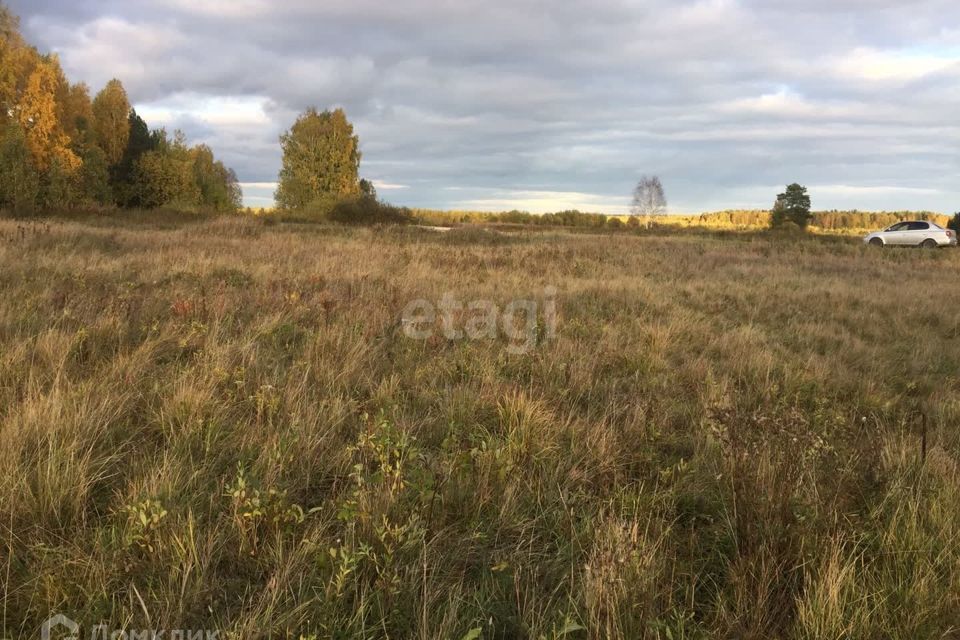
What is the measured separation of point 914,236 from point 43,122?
4421 centimetres

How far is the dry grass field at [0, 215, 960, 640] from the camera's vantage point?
6.03 feet

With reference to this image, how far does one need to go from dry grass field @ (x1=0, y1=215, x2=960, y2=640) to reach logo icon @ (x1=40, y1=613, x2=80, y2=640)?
0.05m

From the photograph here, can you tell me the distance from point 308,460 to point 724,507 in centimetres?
208

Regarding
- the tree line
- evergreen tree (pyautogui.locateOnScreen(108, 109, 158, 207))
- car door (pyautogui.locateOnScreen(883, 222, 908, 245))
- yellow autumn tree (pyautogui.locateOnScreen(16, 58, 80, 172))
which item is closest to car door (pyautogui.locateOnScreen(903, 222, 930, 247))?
car door (pyautogui.locateOnScreen(883, 222, 908, 245))

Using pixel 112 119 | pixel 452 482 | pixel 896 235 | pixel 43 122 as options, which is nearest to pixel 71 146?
pixel 43 122

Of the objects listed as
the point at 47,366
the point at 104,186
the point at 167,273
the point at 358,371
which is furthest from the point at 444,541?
the point at 104,186

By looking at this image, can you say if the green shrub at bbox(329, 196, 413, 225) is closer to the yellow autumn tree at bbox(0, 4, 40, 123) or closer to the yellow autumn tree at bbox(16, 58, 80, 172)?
the yellow autumn tree at bbox(16, 58, 80, 172)

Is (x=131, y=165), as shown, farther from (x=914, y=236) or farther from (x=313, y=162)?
(x=914, y=236)

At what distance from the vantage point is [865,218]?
3174 inches

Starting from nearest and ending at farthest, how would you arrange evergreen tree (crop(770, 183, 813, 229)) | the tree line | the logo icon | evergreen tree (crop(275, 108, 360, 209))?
1. the logo icon
2. the tree line
3. evergreen tree (crop(275, 108, 360, 209))
4. evergreen tree (crop(770, 183, 813, 229))

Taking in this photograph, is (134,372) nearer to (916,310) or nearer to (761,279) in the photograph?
(916,310)

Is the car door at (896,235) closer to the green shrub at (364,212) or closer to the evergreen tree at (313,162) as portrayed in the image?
the green shrub at (364,212)

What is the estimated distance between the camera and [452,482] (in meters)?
2.60

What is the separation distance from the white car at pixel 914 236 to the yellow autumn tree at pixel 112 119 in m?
46.4
